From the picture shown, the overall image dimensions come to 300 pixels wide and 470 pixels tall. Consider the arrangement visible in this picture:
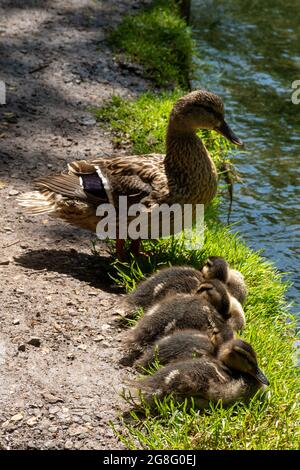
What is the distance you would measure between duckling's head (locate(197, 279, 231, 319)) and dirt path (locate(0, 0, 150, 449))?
0.63m

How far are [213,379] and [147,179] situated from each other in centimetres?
187

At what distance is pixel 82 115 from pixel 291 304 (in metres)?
3.13

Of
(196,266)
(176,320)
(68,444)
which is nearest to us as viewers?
(68,444)

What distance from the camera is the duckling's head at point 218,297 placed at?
5.04m

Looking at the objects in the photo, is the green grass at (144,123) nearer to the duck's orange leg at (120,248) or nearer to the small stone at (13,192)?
the small stone at (13,192)

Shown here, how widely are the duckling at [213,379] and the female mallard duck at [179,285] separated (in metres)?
0.63

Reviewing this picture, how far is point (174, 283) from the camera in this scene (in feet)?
17.4

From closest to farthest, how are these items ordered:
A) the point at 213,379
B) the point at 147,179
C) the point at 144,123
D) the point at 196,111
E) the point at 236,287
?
the point at 213,379 → the point at 236,287 → the point at 147,179 → the point at 196,111 → the point at 144,123

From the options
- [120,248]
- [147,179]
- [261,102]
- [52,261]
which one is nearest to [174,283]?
[120,248]

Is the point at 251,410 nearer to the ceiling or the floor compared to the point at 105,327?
nearer to the ceiling

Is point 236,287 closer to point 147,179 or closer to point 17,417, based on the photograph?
point 147,179

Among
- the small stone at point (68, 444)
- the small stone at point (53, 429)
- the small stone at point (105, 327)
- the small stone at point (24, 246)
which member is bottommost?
the small stone at point (24, 246)

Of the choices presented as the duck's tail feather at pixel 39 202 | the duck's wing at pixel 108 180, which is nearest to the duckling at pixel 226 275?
the duck's wing at pixel 108 180

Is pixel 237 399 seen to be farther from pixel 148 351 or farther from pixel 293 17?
pixel 293 17
